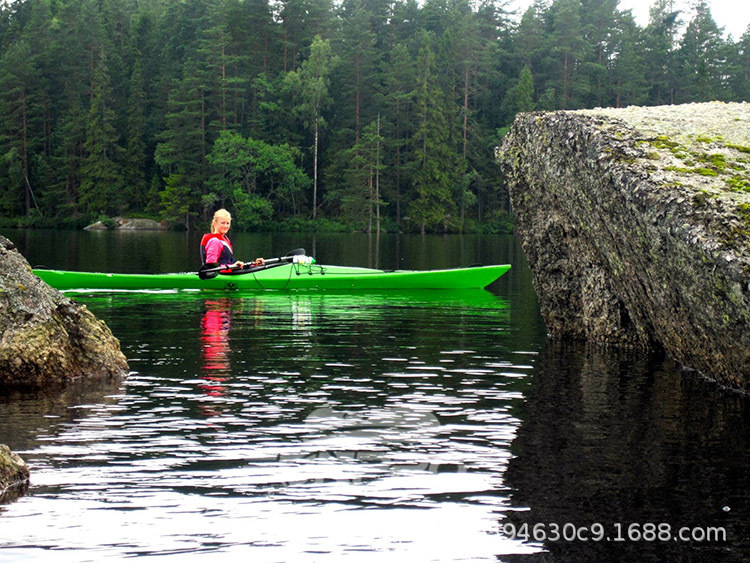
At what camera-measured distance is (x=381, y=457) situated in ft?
21.5

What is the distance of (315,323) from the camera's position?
14266 millimetres

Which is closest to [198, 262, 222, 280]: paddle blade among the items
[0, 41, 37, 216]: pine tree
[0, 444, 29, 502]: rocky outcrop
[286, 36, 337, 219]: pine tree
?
[0, 444, 29, 502]: rocky outcrop

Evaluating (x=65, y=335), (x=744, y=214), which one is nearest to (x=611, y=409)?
(x=744, y=214)

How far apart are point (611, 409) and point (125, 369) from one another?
473cm

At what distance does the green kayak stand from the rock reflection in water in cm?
960

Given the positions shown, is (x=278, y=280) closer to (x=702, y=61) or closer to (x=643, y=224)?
(x=643, y=224)

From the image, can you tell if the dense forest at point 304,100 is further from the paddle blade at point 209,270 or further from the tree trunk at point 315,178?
the paddle blade at point 209,270

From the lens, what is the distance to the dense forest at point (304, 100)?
6794 cm

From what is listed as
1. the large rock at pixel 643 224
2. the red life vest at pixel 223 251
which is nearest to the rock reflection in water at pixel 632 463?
the large rock at pixel 643 224

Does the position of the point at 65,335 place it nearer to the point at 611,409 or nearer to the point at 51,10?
the point at 611,409

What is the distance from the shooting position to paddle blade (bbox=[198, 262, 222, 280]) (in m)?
18.0

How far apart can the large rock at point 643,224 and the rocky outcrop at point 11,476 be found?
512 centimetres

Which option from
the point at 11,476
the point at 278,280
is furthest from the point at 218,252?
the point at 11,476

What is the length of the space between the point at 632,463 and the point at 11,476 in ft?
13.0
